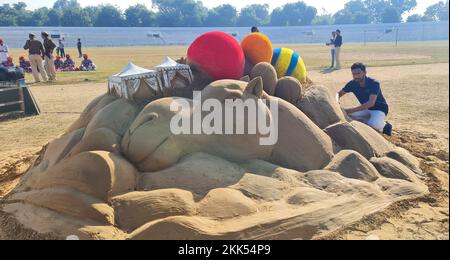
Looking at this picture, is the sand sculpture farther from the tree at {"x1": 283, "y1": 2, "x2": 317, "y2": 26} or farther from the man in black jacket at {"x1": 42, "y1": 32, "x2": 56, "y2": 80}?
the tree at {"x1": 283, "y1": 2, "x2": 317, "y2": 26}

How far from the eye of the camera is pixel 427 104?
8484 mm

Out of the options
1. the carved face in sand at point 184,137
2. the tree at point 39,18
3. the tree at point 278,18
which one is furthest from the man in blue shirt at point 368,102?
the tree at point 278,18

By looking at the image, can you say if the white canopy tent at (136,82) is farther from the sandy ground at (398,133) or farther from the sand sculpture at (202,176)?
the sandy ground at (398,133)

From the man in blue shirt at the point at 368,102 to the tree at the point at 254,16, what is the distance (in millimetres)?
65667

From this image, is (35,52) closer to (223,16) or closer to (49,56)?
(49,56)

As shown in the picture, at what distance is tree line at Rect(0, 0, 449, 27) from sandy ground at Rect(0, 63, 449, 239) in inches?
1903

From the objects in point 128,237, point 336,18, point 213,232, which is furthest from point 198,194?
point 336,18

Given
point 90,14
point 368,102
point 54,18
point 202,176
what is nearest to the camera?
point 202,176

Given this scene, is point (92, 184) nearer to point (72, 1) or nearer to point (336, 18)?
point (336, 18)

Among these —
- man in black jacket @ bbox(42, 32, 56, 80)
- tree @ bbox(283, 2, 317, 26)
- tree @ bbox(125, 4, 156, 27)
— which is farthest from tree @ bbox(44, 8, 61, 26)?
man in black jacket @ bbox(42, 32, 56, 80)

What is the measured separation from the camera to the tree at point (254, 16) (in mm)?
69906

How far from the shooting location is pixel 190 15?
220ft

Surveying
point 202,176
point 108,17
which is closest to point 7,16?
point 108,17

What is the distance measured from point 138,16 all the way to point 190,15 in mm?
8587
